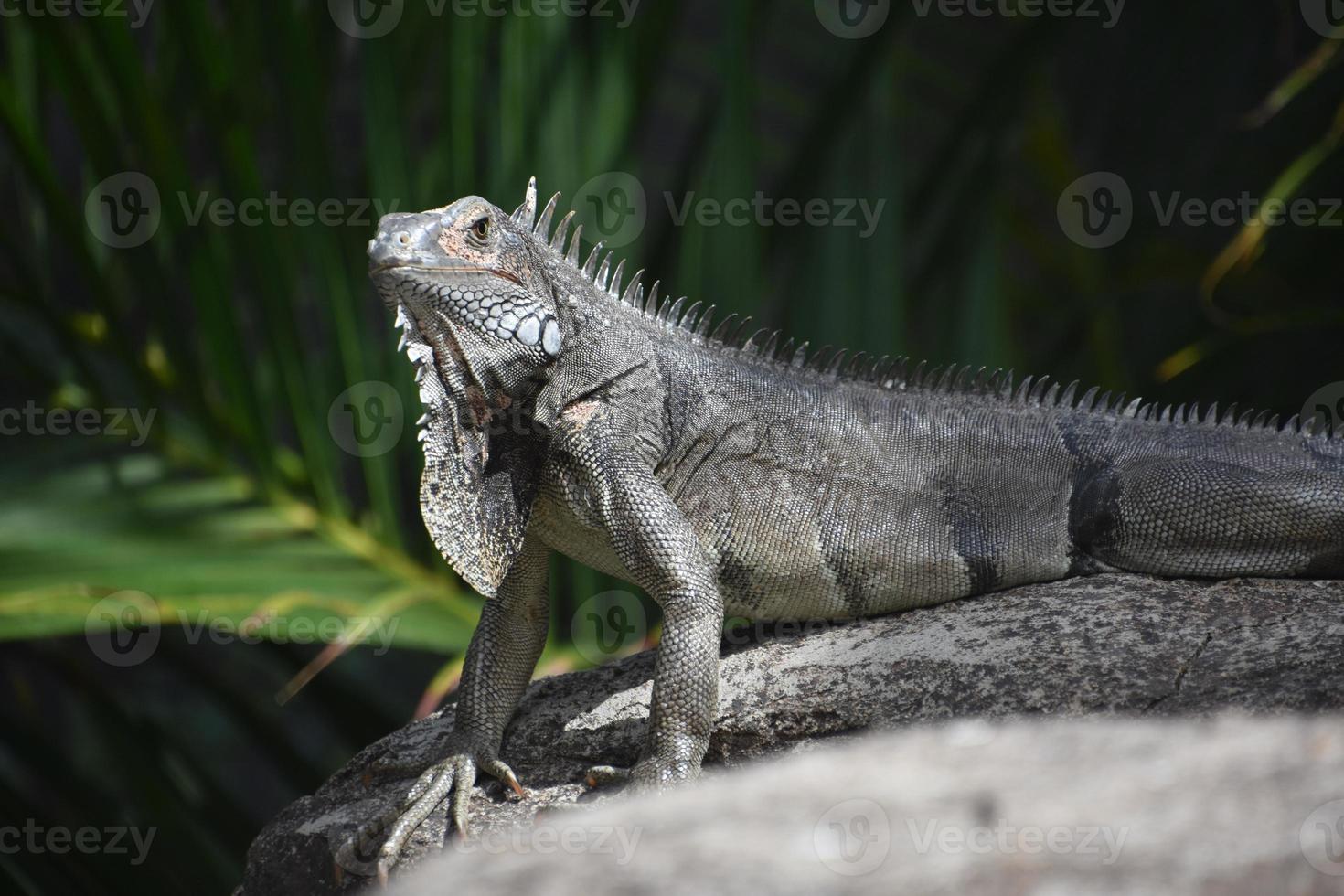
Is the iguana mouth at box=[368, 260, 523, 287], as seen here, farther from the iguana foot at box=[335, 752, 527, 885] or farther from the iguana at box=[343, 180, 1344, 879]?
the iguana foot at box=[335, 752, 527, 885]

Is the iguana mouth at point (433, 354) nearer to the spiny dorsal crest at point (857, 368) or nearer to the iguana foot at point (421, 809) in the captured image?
the spiny dorsal crest at point (857, 368)

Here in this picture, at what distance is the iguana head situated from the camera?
3.42 meters

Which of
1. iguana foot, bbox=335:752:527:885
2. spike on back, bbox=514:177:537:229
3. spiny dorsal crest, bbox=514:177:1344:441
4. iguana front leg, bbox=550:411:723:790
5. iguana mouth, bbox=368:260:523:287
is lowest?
iguana foot, bbox=335:752:527:885

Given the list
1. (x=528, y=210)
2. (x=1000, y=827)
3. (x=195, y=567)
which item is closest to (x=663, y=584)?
(x=528, y=210)

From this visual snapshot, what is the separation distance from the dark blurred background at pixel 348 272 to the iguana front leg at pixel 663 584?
154cm

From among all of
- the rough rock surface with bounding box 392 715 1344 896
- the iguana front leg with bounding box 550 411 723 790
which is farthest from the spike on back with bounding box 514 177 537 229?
the rough rock surface with bounding box 392 715 1344 896

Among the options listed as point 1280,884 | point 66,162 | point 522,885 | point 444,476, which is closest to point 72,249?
point 444,476

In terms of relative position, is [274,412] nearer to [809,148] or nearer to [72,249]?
[72,249]

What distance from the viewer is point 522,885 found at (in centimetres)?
165

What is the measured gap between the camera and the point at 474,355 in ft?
11.5

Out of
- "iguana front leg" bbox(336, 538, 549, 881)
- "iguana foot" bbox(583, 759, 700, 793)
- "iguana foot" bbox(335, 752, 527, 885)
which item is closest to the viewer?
"iguana foot" bbox(583, 759, 700, 793)

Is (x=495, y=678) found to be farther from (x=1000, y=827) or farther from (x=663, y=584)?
(x=1000, y=827)

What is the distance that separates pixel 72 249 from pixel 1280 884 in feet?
15.2

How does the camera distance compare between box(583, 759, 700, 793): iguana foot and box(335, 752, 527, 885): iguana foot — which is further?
box(335, 752, 527, 885): iguana foot
